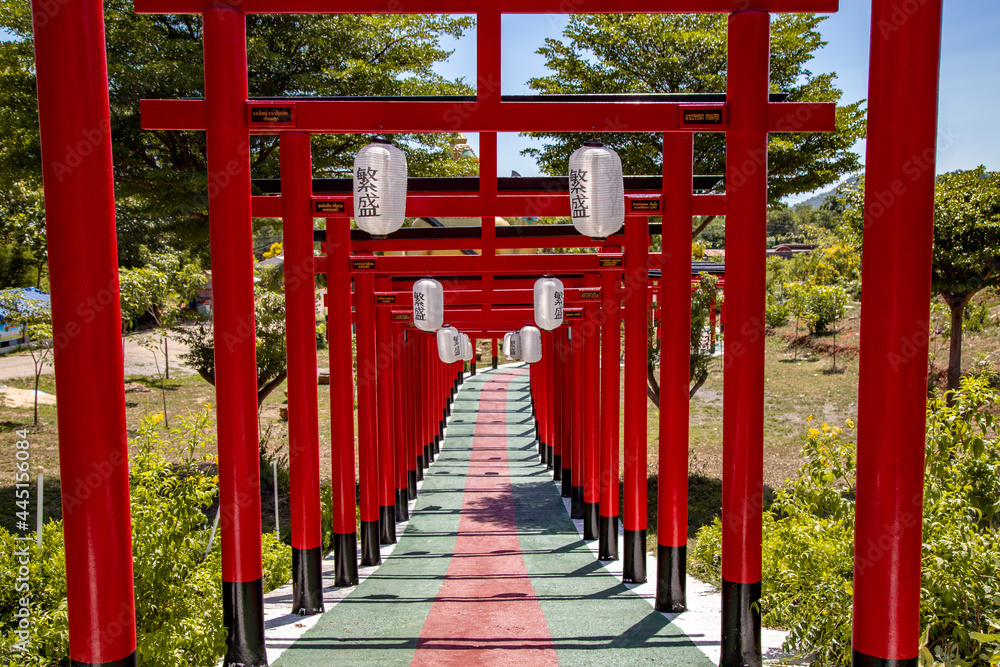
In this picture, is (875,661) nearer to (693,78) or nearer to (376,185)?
(376,185)

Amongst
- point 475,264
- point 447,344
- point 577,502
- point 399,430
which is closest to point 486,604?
point 475,264

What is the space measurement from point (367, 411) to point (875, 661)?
8051 millimetres

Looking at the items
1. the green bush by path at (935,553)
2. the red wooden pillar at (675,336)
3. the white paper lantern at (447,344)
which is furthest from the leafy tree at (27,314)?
the green bush by path at (935,553)

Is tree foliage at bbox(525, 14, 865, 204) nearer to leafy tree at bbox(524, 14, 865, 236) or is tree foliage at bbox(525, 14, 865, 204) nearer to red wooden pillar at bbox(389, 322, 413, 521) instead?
leafy tree at bbox(524, 14, 865, 236)

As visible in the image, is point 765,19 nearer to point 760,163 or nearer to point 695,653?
point 760,163

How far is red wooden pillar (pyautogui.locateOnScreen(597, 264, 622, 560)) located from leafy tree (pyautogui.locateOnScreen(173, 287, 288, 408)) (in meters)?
7.52

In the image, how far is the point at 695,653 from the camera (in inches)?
231

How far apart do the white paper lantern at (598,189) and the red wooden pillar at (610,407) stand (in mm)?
5158

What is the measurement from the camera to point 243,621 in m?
5.28

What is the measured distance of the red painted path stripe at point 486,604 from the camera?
625cm

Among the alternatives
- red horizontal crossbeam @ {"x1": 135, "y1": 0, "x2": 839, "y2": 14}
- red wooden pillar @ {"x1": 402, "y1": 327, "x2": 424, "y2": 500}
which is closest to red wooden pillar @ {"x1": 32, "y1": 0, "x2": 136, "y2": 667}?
red horizontal crossbeam @ {"x1": 135, "y1": 0, "x2": 839, "y2": 14}

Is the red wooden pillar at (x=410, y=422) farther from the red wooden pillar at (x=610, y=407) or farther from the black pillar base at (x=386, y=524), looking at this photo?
the red wooden pillar at (x=610, y=407)

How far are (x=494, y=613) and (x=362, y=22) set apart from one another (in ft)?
35.4

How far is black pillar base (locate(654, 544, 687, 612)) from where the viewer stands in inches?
277
